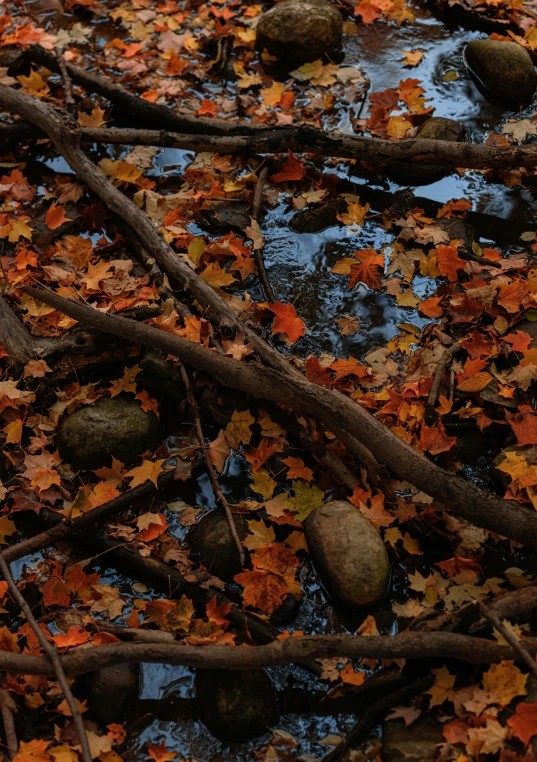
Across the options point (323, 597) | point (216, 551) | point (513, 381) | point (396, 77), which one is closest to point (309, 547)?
point (323, 597)

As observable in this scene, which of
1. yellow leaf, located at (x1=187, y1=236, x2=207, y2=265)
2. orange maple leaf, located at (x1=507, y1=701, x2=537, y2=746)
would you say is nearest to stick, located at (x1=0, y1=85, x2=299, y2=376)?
yellow leaf, located at (x1=187, y1=236, x2=207, y2=265)

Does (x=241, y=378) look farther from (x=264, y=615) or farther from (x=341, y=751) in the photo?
(x=341, y=751)

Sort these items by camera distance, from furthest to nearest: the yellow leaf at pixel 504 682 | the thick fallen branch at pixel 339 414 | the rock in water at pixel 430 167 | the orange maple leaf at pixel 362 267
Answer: the rock in water at pixel 430 167 → the orange maple leaf at pixel 362 267 → the thick fallen branch at pixel 339 414 → the yellow leaf at pixel 504 682

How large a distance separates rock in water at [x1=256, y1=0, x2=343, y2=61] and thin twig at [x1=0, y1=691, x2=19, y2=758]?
5.35 meters

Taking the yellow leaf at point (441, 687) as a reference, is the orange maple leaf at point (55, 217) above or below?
above

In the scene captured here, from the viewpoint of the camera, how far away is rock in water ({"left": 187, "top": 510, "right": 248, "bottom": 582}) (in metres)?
3.39

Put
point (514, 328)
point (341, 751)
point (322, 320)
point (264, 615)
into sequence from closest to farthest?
point (341, 751) < point (264, 615) < point (514, 328) < point (322, 320)

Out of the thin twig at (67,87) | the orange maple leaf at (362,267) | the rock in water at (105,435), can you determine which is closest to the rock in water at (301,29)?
the thin twig at (67,87)

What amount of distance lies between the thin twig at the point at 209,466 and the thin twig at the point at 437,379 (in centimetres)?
122

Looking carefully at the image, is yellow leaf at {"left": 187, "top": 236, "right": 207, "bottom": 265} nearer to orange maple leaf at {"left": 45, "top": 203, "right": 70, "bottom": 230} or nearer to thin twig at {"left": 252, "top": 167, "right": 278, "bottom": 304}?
thin twig at {"left": 252, "top": 167, "right": 278, "bottom": 304}

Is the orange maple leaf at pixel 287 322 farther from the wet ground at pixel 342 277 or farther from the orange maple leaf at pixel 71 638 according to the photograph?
the orange maple leaf at pixel 71 638

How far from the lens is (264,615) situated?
324 cm

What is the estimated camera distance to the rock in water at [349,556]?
126 inches

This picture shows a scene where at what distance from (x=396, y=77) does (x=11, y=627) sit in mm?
5129
